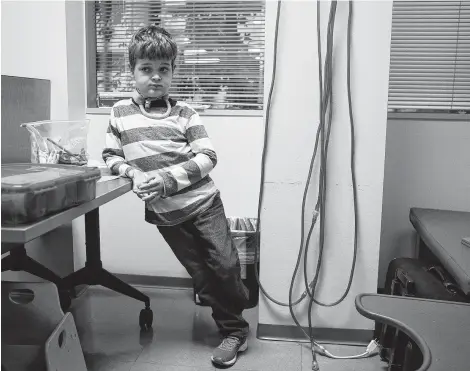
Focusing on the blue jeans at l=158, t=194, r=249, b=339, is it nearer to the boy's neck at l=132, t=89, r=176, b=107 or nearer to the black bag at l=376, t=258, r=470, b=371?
the boy's neck at l=132, t=89, r=176, b=107

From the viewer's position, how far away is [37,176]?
102 centimetres

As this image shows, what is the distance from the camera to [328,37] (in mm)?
1609

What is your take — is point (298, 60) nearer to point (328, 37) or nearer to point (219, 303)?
point (328, 37)

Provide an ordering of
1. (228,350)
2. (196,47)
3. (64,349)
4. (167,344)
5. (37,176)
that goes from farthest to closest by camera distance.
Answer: (196,47), (167,344), (228,350), (64,349), (37,176)

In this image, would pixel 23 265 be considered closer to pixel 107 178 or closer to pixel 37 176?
pixel 107 178

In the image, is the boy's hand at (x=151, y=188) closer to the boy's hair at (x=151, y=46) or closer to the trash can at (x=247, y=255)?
the boy's hair at (x=151, y=46)

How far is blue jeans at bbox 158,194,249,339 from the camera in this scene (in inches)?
65.0

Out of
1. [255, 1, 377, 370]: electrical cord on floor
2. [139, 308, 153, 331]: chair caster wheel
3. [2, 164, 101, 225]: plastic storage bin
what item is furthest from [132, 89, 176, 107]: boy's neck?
[139, 308, 153, 331]: chair caster wheel

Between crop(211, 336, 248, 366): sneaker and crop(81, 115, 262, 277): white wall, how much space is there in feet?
2.30

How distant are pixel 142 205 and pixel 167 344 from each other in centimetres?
76

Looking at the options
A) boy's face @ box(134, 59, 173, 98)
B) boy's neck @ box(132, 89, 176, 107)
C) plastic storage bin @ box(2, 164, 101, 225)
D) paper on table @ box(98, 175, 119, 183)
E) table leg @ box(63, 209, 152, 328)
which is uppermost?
boy's face @ box(134, 59, 173, 98)

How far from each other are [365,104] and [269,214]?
21.1 inches

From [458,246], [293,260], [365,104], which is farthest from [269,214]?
[458,246]

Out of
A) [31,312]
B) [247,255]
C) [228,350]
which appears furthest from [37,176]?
[247,255]
